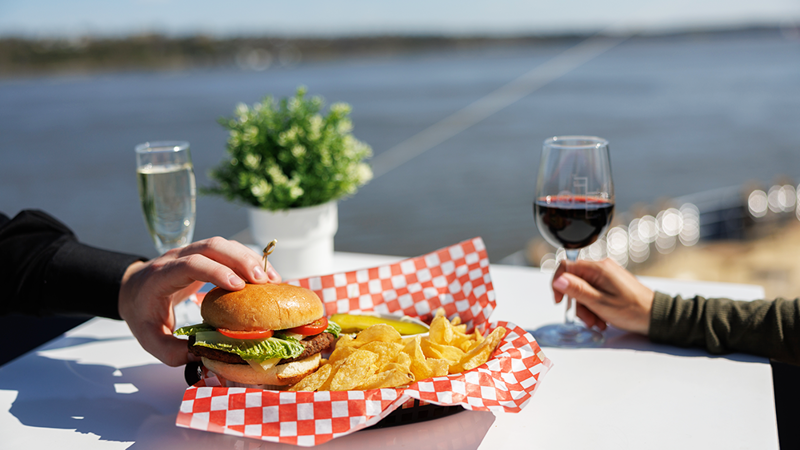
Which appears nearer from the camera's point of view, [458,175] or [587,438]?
[587,438]

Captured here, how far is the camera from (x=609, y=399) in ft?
3.85

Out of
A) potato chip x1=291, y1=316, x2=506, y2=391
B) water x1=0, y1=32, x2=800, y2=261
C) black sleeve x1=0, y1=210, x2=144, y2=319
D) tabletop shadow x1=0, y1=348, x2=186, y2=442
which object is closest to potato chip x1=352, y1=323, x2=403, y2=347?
potato chip x1=291, y1=316, x2=506, y2=391

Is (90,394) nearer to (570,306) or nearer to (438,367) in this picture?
(438,367)

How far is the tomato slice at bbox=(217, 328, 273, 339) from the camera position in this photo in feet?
3.46

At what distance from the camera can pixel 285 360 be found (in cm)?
109

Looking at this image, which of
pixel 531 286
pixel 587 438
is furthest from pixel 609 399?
pixel 531 286

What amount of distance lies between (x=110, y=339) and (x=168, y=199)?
431 mm

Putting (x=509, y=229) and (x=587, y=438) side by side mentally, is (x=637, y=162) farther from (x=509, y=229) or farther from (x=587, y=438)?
(x=587, y=438)

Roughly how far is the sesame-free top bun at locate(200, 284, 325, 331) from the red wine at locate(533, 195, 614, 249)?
0.66m

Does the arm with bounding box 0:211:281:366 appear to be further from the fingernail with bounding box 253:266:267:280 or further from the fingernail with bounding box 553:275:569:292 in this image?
the fingernail with bounding box 553:275:569:292

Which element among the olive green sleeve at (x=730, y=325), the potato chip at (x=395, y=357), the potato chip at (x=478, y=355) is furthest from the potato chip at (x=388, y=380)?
the olive green sleeve at (x=730, y=325)

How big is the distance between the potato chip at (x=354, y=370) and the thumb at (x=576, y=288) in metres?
0.59

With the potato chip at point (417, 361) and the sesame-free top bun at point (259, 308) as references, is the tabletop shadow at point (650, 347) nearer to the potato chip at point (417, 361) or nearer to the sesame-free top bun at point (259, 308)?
the potato chip at point (417, 361)

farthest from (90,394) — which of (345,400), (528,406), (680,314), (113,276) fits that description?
(680,314)
